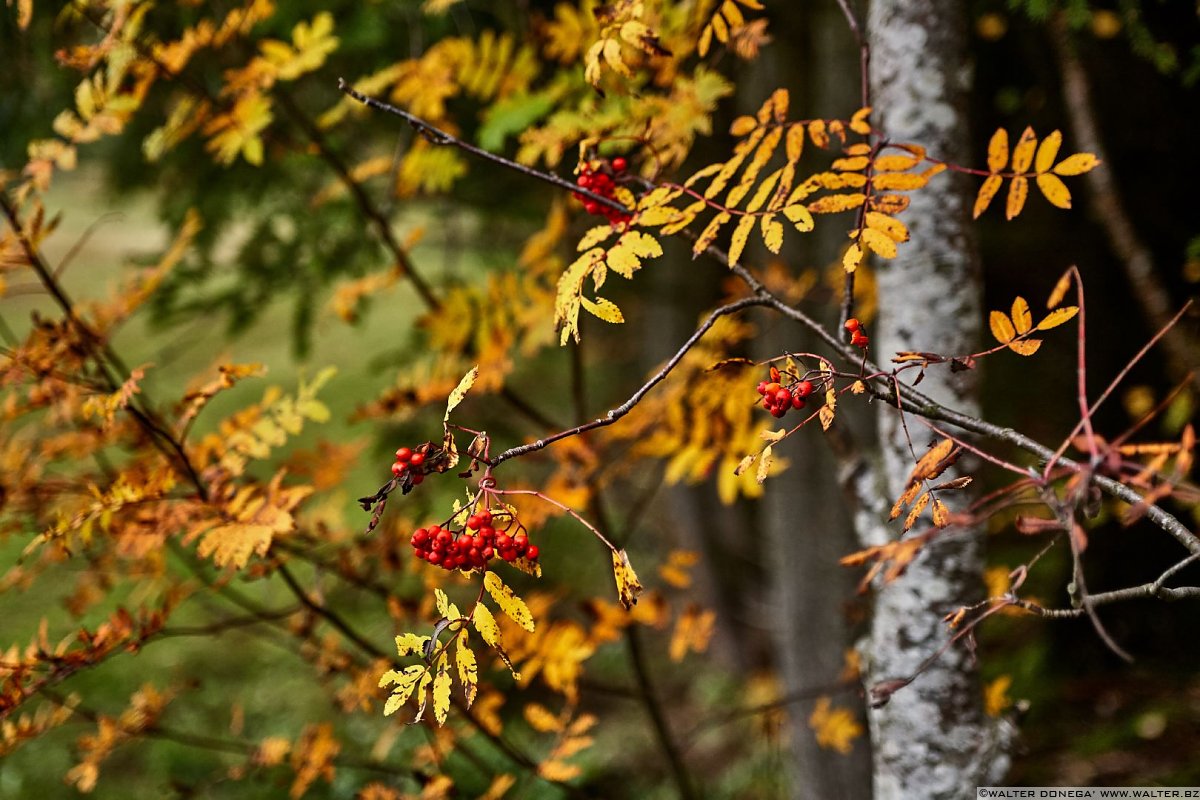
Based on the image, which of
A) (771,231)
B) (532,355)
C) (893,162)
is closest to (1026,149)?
(893,162)

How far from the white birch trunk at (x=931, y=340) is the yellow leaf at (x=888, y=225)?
0.41 metres

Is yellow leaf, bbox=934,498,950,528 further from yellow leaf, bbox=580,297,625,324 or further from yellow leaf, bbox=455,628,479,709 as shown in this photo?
yellow leaf, bbox=455,628,479,709

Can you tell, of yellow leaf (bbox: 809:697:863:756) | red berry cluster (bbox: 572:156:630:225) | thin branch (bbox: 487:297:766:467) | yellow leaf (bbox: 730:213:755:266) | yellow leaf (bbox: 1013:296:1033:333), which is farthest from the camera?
yellow leaf (bbox: 809:697:863:756)

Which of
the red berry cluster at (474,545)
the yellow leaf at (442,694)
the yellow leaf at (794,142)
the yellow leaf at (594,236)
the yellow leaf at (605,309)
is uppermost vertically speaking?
the yellow leaf at (794,142)

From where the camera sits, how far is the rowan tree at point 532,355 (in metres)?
1.03

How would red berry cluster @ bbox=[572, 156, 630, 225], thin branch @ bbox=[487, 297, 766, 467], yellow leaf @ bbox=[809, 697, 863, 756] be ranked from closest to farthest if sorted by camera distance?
1. thin branch @ bbox=[487, 297, 766, 467]
2. red berry cluster @ bbox=[572, 156, 630, 225]
3. yellow leaf @ bbox=[809, 697, 863, 756]

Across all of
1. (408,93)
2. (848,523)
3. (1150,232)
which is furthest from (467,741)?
(1150,232)

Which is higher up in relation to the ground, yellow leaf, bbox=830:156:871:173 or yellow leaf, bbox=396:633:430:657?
yellow leaf, bbox=830:156:871:173

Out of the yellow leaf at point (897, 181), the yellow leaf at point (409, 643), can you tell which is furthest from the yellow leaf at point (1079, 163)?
the yellow leaf at point (409, 643)

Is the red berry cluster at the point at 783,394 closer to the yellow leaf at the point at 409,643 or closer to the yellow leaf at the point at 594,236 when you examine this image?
the yellow leaf at the point at 594,236

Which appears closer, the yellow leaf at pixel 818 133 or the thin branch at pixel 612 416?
the thin branch at pixel 612 416

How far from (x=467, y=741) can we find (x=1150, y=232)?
3572 mm

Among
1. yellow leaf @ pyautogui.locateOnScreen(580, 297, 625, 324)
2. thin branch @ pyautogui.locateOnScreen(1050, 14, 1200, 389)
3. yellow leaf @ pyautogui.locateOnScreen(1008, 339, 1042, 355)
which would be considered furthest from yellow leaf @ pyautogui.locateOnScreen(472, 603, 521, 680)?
thin branch @ pyautogui.locateOnScreen(1050, 14, 1200, 389)

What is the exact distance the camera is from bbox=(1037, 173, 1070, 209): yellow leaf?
109cm
